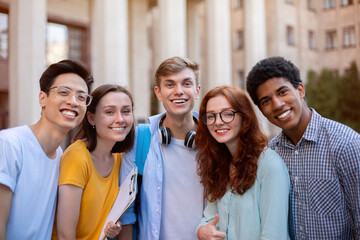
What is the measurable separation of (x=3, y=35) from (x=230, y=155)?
1714 cm

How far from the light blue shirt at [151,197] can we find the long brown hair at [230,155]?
18.3 inches

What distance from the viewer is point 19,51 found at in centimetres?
1382

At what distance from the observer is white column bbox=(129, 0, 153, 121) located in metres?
21.8

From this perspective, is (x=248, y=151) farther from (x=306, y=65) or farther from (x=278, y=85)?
(x=306, y=65)

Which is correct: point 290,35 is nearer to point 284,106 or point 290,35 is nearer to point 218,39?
point 218,39

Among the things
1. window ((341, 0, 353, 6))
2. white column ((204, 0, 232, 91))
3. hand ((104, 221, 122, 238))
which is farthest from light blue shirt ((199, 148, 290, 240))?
window ((341, 0, 353, 6))

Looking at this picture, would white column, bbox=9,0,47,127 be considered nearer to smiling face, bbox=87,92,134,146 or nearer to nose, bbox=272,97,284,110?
smiling face, bbox=87,92,134,146

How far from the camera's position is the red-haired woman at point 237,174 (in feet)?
9.37

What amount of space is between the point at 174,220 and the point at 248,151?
1.14 meters

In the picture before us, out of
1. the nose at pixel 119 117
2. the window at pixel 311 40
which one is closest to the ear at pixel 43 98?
the nose at pixel 119 117

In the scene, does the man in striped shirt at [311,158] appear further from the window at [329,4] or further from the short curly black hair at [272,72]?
the window at [329,4]

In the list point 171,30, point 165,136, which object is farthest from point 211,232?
point 171,30

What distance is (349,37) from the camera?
111 ft

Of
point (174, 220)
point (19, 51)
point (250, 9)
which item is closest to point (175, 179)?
point (174, 220)
